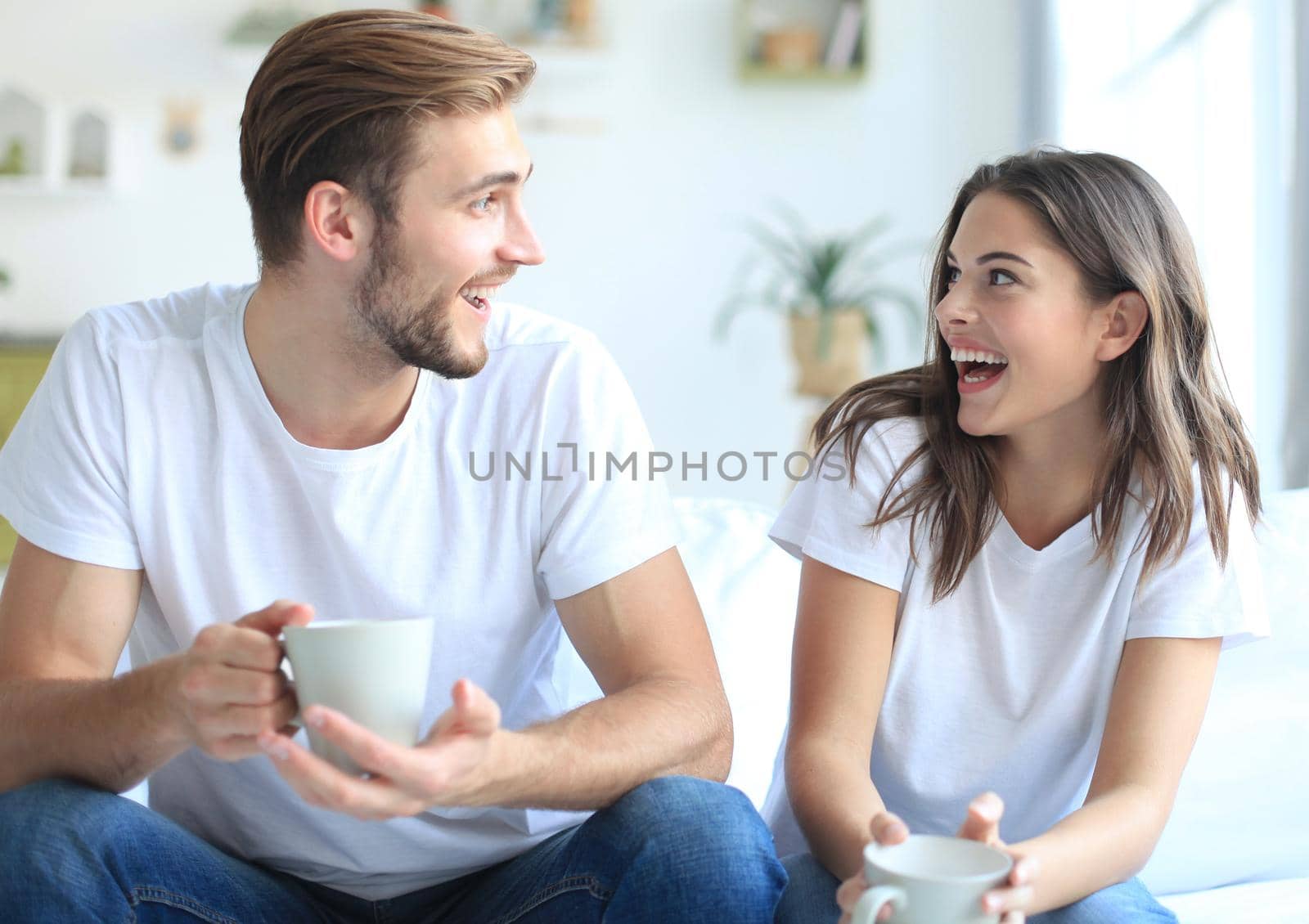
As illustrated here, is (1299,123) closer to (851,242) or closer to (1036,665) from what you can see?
(1036,665)

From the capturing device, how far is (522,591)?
137 centimetres

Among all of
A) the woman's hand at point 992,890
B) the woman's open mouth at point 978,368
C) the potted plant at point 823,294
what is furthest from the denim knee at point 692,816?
the potted plant at point 823,294

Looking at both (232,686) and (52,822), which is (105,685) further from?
(232,686)

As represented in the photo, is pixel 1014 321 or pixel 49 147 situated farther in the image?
pixel 49 147

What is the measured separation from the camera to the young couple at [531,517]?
4.21ft

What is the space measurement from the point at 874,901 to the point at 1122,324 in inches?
32.0

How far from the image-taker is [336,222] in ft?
4.51

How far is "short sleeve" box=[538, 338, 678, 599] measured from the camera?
51.9 inches

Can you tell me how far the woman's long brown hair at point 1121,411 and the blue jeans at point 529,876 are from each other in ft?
1.32

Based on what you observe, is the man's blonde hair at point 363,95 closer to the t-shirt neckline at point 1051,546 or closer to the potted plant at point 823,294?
the t-shirt neckline at point 1051,546

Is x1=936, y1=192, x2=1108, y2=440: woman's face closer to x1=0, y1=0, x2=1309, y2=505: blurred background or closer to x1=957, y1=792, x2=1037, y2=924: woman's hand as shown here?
x1=957, y1=792, x2=1037, y2=924: woman's hand

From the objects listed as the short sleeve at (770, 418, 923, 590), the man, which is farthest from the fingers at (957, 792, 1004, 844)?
the short sleeve at (770, 418, 923, 590)

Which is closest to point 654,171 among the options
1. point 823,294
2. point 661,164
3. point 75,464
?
point 661,164

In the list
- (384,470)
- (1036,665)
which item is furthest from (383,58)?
(1036,665)
